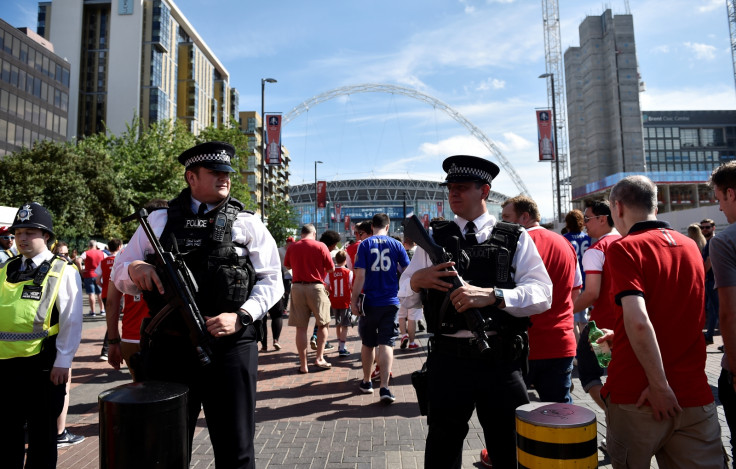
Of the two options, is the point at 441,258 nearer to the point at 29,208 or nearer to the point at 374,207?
the point at 29,208

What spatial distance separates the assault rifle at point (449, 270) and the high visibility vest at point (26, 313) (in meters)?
2.52

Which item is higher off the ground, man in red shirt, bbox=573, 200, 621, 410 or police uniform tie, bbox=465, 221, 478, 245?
police uniform tie, bbox=465, 221, 478, 245

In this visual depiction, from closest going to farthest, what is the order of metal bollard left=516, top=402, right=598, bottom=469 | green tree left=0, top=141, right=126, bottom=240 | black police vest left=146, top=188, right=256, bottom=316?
metal bollard left=516, top=402, right=598, bottom=469, black police vest left=146, top=188, right=256, bottom=316, green tree left=0, top=141, right=126, bottom=240

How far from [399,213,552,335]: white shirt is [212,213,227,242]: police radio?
1.15 m

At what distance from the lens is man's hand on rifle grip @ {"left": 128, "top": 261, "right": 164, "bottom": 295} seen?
261 centimetres

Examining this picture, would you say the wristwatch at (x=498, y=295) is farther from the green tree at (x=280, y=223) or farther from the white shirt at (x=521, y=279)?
the green tree at (x=280, y=223)

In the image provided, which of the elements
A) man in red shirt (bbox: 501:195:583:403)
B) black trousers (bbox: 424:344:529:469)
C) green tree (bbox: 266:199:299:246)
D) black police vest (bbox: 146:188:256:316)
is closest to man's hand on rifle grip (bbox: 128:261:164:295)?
black police vest (bbox: 146:188:256:316)

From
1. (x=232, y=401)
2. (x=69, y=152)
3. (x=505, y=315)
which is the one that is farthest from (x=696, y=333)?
(x=69, y=152)

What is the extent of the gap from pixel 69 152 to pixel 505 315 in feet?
104

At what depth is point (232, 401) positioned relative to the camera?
Answer: 8.96ft

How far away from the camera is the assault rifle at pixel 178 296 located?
2.58 m

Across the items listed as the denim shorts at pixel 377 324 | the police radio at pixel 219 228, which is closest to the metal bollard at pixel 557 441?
the police radio at pixel 219 228

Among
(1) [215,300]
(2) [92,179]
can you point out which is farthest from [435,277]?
(2) [92,179]

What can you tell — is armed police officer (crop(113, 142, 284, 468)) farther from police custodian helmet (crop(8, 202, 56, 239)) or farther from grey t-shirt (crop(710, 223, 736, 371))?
grey t-shirt (crop(710, 223, 736, 371))
